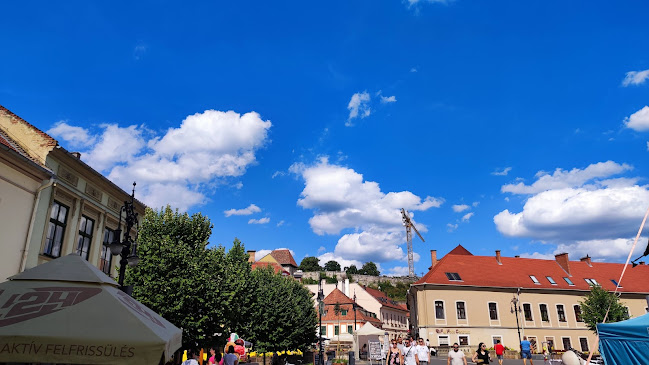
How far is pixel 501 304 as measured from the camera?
142ft

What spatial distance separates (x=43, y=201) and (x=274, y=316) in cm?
1709

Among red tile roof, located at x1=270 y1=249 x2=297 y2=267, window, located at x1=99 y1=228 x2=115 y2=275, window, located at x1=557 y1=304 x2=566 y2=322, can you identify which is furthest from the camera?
red tile roof, located at x1=270 y1=249 x2=297 y2=267

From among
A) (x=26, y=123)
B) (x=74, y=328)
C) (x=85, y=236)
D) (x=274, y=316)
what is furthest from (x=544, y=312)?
(x=74, y=328)

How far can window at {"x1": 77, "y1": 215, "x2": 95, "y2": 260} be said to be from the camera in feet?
55.0

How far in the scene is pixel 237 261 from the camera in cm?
2559

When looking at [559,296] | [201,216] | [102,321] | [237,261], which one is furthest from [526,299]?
[102,321]

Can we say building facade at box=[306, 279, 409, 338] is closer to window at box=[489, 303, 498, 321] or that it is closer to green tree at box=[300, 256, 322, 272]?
window at box=[489, 303, 498, 321]

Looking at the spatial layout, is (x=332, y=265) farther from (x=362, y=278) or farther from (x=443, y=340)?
(x=443, y=340)

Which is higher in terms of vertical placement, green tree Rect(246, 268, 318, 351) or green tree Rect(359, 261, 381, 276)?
green tree Rect(359, 261, 381, 276)

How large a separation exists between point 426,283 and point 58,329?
41641 millimetres

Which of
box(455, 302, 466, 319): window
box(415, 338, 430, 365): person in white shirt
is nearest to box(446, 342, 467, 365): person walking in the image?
box(415, 338, 430, 365): person in white shirt

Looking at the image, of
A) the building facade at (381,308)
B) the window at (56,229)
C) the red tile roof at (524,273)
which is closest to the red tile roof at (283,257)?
the building facade at (381,308)

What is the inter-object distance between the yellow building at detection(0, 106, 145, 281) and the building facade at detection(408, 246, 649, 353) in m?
33.0

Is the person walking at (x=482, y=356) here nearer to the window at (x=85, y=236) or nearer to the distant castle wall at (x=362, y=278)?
the window at (x=85, y=236)
